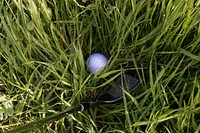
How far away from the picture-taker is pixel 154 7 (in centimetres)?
111

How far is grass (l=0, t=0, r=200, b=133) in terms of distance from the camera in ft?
3.63

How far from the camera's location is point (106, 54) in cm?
123

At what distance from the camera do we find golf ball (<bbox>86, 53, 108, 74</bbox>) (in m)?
1.15

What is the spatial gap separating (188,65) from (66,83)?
1.36 ft

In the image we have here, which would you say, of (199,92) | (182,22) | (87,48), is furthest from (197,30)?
(87,48)

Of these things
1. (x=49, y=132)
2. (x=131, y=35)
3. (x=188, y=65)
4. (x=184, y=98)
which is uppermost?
(x=131, y=35)

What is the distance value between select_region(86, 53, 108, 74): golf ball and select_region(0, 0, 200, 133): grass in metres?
0.03

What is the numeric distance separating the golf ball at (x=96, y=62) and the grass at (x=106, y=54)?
0.03 m

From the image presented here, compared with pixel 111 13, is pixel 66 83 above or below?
below

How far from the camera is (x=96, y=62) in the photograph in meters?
1.15

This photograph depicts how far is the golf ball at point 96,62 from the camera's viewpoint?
1152mm

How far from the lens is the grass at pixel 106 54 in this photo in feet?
3.63

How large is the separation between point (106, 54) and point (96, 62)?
85 millimetres

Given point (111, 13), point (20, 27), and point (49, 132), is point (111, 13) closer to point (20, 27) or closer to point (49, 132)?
point (20, 27)
